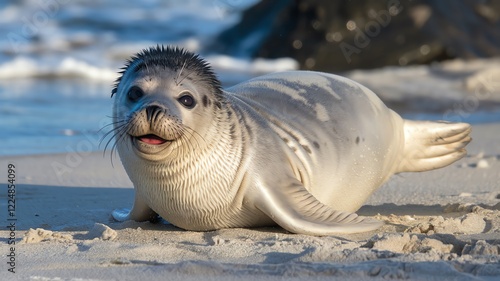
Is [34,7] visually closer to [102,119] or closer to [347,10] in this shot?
[347,10]

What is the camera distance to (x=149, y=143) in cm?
423

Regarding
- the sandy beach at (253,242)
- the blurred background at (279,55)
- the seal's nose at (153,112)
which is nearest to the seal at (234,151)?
the seal's nose at (153,112)

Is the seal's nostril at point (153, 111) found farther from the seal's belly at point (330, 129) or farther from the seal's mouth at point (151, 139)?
the seal's belly at point (330, 129)

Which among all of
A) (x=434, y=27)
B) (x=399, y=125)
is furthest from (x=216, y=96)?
(x=434, y=27)

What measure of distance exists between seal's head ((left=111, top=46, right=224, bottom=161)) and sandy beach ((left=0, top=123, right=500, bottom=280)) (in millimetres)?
436

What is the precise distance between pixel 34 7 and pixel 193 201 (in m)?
16.7

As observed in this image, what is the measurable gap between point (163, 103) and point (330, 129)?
45.6 inches

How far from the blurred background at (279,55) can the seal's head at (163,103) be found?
305 centimetres

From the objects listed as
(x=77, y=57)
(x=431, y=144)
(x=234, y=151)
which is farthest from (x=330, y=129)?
(x=77, y=57)

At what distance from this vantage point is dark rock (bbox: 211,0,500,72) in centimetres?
1354

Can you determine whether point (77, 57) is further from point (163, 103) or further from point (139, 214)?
point (163, 103)

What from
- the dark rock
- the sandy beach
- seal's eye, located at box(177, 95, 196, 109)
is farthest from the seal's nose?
the dark rock

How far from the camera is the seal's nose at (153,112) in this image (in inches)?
162

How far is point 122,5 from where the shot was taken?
21.1m
